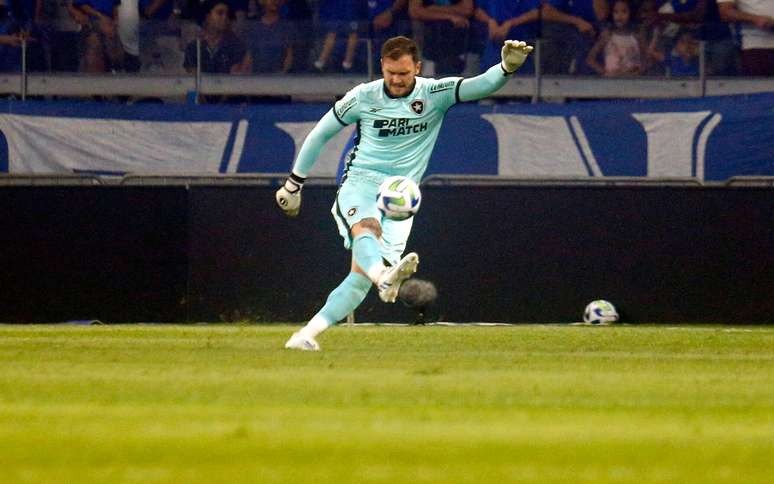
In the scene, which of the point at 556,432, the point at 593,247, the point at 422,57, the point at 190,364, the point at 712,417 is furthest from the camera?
the point at 422,57

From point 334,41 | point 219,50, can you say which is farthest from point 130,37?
point 334,41

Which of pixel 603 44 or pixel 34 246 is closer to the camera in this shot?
pixel 34 246

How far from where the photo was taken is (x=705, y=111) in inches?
682

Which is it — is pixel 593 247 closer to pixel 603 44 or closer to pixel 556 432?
pixel 603 44

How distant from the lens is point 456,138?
17.8m

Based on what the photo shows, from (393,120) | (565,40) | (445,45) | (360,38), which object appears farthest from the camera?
(565,40)

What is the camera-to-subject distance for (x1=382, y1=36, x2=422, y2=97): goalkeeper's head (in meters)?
10.4

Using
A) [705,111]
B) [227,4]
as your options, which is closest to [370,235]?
[705,111]

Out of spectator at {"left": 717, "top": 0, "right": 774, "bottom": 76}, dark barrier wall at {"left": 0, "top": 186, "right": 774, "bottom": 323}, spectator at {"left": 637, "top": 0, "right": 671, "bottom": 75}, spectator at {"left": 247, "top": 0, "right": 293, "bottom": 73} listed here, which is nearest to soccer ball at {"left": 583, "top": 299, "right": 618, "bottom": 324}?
dark barrier wall at {"left": 0, "top": 186, "right": 774, "bottom": 323}

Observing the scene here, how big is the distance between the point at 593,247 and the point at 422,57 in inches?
129

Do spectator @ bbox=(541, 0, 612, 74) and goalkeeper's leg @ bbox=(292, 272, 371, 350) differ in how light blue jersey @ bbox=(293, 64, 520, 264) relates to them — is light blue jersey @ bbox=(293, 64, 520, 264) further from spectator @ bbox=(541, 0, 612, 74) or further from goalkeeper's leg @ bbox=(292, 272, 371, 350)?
spectator @ bbox=(541, 0, 612, 74)

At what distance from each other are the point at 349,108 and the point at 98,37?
884 cm

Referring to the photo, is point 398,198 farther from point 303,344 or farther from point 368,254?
point 303,344

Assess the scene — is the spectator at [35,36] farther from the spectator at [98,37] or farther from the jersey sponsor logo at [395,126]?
the jersey sponsor logo at [395,126]
